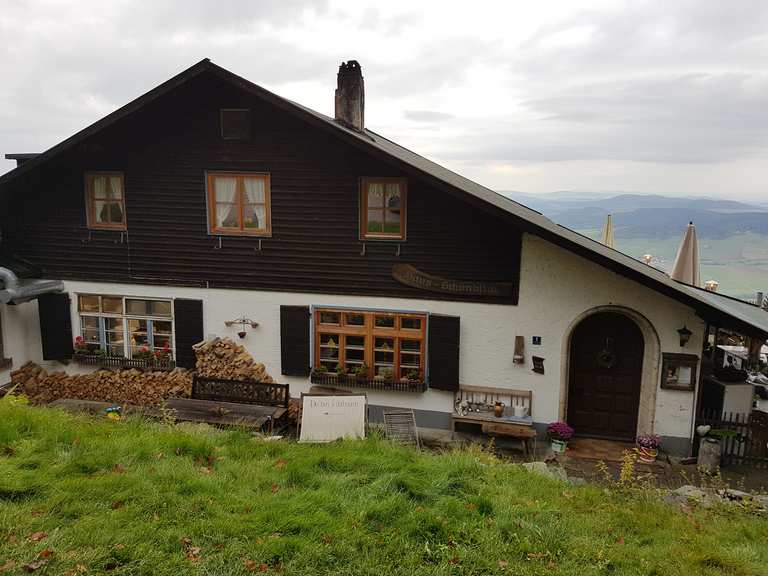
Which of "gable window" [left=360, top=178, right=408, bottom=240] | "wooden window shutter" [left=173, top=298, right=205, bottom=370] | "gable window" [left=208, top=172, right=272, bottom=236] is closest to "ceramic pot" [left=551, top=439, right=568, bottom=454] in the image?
"gable window" [left=360, top=178, right=408, bottom=240]

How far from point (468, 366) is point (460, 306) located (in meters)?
1.24

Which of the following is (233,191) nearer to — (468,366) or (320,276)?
(320,276)

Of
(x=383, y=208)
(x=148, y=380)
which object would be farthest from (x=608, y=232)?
(x=148, y=380)

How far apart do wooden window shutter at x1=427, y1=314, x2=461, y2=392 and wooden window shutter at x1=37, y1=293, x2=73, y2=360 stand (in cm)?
824

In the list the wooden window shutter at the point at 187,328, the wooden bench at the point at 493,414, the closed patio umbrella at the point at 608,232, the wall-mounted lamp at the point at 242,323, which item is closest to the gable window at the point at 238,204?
the wooden window shutter at the point at 187,328

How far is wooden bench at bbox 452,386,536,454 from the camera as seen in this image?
9.83 m

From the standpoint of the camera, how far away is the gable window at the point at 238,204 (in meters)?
10.9

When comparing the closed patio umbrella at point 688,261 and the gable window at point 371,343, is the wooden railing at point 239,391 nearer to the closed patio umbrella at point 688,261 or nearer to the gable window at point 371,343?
the gable window at point 371,343

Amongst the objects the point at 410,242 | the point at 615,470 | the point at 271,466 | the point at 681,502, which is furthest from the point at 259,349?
the point at 681,502

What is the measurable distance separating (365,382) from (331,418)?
1706mm

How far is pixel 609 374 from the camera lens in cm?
1042

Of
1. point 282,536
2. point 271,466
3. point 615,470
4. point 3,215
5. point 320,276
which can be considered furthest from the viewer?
point 3,215

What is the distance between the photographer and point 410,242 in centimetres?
1049

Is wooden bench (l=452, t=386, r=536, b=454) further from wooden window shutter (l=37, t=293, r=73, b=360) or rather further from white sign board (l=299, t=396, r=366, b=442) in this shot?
wooden window shutter (l=37, t=293, r=73, b=360)
